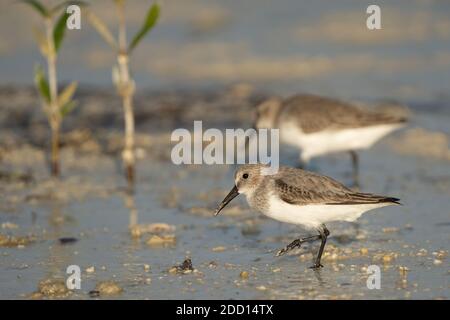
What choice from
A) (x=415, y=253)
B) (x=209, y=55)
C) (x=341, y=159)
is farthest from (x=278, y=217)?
(x=209, y=55)

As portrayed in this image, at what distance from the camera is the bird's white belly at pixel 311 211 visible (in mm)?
7547

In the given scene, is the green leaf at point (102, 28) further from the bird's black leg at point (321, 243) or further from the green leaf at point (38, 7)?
the bird's black leg at point (321, 243)

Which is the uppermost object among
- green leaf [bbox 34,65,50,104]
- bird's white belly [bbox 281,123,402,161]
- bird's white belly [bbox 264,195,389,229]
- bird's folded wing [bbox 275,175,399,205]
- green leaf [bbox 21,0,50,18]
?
green leaf [bbox 21,0,50,18]

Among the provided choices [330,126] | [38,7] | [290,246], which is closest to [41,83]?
[38,7]

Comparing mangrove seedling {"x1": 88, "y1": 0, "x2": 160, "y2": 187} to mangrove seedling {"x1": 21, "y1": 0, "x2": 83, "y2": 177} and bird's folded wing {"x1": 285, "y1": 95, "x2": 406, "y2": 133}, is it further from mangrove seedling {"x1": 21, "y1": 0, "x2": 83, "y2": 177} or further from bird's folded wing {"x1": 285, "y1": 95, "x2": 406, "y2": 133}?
bird's folded wing {"x1": 285, "y1": 95, "x2": 406, "y2": 133}

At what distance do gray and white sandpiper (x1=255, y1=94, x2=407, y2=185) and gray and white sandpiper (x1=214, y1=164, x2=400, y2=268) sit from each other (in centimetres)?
308

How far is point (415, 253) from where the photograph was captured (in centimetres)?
755

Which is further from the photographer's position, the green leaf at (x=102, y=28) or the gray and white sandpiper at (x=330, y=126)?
the gray and white sandpiper at (x=330, y=126)

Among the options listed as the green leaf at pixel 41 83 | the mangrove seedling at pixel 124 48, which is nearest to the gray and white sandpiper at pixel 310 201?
the mangrove seedling at pixel 124 48

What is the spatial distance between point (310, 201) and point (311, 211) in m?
0.08

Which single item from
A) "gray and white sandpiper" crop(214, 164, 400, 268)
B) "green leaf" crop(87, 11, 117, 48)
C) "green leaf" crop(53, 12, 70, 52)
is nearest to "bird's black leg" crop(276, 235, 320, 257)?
"gray and white sandpiper" crop(214, 164, 400, 268)

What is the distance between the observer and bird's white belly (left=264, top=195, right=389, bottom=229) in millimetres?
7547
